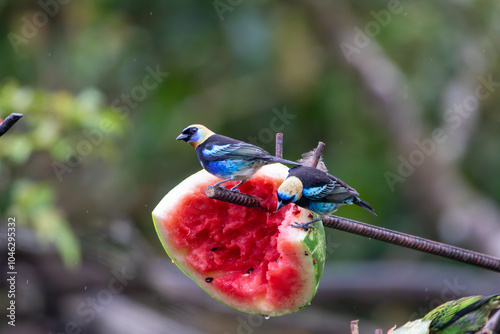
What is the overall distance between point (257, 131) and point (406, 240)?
14.7ft

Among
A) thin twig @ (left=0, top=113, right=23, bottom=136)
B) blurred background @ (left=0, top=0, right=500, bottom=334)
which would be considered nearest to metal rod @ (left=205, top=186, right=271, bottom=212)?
thin twig @ (left=0, top=113, right=23, bottom=136)

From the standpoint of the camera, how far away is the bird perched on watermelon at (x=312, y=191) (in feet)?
4.04

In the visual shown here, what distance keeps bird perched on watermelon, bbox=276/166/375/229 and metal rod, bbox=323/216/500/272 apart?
0.04m

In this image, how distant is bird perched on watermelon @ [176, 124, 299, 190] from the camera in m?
1.40

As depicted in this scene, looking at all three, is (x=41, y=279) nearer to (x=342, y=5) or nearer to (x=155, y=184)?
(x=155, y=184)

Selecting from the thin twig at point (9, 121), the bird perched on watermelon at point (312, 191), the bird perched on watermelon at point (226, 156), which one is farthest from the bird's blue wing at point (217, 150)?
the thin twig at point (9, 121)

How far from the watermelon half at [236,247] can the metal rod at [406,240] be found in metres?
0.45

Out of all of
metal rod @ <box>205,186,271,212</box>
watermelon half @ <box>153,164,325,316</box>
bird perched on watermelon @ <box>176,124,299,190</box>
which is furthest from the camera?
watermelon half @ <box>153,164,325,316</box>

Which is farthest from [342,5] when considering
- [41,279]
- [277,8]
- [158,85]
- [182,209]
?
[182,209]

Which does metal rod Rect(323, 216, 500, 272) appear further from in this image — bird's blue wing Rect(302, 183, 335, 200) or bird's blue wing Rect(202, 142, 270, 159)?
bird's blue wing Rect(202, 142, 270, 159)

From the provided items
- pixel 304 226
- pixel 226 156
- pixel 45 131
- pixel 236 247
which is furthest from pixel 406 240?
pixel 45 131

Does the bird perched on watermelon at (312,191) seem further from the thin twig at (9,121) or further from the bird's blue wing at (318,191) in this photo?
the thin twig at (9,121)

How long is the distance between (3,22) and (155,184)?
185 cm

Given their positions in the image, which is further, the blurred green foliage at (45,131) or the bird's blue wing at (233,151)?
the blurred green foliage at (45,131)
